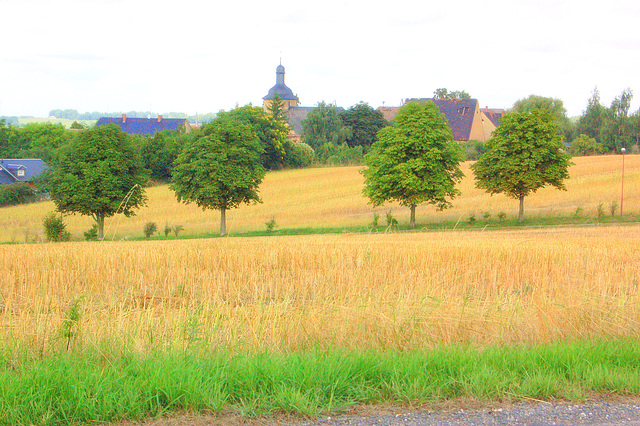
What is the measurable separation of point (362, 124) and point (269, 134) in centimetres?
2342

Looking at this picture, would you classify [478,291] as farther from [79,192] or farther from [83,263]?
[79,192]

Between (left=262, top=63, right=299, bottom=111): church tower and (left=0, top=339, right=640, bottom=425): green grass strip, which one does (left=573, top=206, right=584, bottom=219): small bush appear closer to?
(left=0, top=339, right=640, bottom=425): green grass strip

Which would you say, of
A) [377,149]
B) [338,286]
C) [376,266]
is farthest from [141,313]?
[377,149]

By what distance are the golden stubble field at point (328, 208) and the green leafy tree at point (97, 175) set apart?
2645mm

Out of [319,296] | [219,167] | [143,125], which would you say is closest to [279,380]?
[319,296]

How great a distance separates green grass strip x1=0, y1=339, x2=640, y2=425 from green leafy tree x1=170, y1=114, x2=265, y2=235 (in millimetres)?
31943

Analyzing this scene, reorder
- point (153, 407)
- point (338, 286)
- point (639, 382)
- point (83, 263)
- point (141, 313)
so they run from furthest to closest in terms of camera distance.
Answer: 1. point (83, 263)
2. point (338, 286)
3. point (141, 313)
4. point (639, 382)
5. point (153, 407)

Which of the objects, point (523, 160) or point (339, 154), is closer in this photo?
point (523, 160)

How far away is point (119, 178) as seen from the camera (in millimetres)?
37750

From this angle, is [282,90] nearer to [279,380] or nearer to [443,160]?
[443,160]

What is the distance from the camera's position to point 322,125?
320 feet

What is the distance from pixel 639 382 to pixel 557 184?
3602 centimetres

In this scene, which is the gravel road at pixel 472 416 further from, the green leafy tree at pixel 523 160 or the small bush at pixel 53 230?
the green leafy tree at pixel 523 160

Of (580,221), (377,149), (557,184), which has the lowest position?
(580,221)
